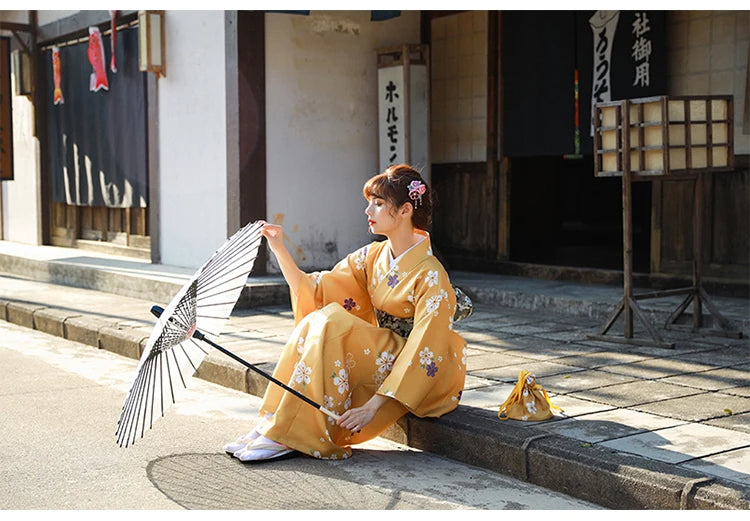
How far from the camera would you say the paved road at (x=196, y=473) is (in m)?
4.06

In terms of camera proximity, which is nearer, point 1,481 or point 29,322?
point 1,481

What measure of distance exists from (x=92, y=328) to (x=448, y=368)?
4.52m

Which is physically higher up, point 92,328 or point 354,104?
point 354,104

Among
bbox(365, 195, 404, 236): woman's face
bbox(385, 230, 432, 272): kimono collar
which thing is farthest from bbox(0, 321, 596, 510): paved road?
bbox(365, 195, 404, 236): woman's face

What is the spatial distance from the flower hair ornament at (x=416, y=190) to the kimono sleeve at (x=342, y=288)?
1.39ft

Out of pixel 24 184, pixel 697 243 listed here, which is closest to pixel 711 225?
pixel 697 243

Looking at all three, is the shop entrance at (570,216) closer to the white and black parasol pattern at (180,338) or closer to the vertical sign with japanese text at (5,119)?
the white and black parasol pattern at (180,338)

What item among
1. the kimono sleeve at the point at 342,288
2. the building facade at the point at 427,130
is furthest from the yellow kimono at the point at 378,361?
the building facade at the point at 427,130

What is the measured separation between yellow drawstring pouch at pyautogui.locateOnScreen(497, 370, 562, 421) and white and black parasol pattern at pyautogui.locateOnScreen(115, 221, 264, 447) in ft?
4.96

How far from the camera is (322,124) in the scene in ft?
34.5

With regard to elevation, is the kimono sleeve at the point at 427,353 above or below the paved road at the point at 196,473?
above

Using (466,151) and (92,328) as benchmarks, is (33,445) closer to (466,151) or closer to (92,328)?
(92,328)

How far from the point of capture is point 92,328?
836 cm
